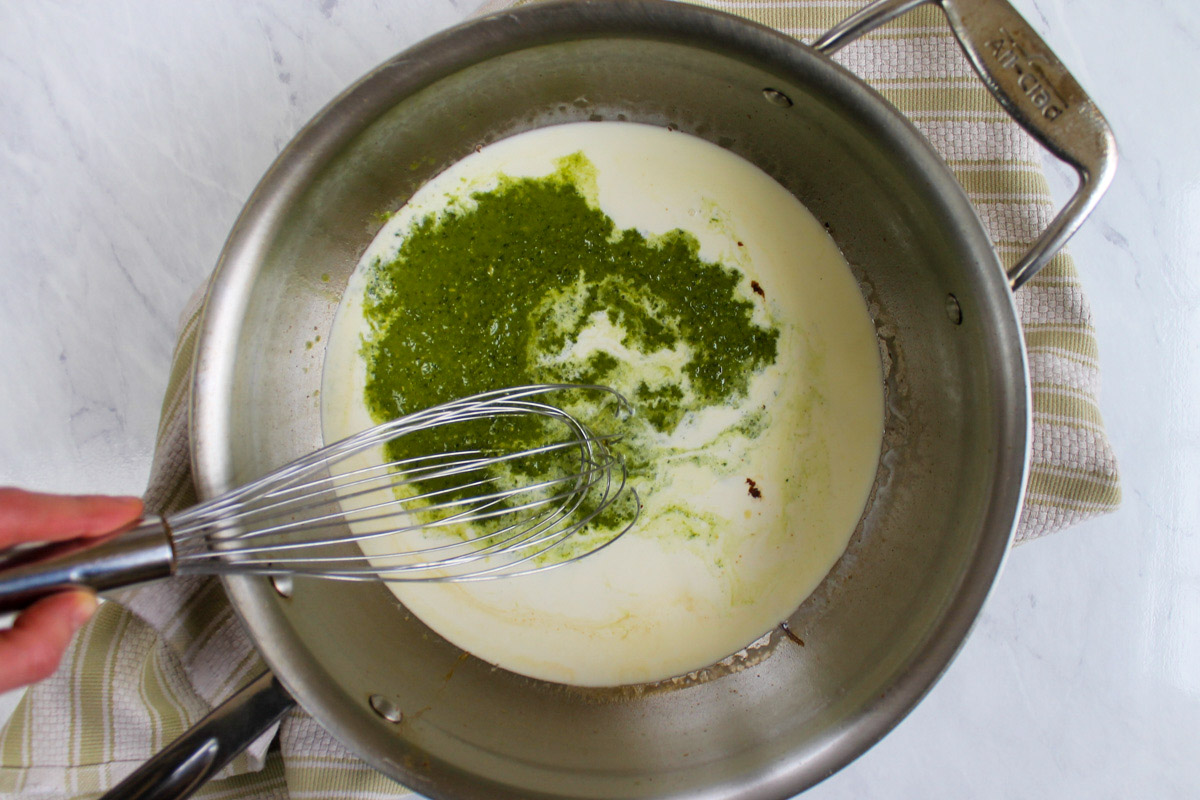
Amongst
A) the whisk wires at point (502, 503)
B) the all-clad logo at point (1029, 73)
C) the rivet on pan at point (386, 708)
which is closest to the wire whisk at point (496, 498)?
the whisk wires at point (502, 503)

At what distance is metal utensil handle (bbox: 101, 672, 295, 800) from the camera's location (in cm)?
63

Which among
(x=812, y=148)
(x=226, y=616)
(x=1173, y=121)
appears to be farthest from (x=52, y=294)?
(x=1173, y=121)

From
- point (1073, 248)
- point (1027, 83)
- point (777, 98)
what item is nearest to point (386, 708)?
point (777, 98)

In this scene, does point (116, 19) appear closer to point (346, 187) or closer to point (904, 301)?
point (346, 187)

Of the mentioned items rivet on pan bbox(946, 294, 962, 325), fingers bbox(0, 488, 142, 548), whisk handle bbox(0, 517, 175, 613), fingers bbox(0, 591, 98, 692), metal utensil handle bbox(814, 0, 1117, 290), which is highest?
metal utensil handle bbox(814, 0, 1117, 290)

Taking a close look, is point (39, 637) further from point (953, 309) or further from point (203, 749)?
point (953, 309)

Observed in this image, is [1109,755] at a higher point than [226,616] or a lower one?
lower

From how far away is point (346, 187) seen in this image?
0.85 m

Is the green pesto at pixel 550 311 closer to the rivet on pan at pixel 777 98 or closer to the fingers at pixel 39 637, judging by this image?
the rivet on pan at pixel 777 98

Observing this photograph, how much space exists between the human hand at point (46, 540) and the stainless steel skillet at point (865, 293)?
0.15 meters

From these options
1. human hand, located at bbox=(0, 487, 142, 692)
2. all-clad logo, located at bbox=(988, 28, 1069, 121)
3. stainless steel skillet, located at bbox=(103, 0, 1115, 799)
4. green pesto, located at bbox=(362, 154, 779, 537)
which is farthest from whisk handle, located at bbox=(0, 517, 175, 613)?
all-clad logo, located at bbox=(988, 28, 1069, 121)

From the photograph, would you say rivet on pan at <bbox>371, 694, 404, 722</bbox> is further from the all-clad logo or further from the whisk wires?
the all-clad logo

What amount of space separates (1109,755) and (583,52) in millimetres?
1097

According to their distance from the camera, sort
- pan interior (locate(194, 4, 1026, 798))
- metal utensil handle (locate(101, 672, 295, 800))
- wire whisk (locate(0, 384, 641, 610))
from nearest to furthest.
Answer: metal utensil handle (locate(101, 672, 295, 800)) < pan interior (locate(194, 4, 1026, 798)) < wire whisk (locate(0, 384, 641, 610))
